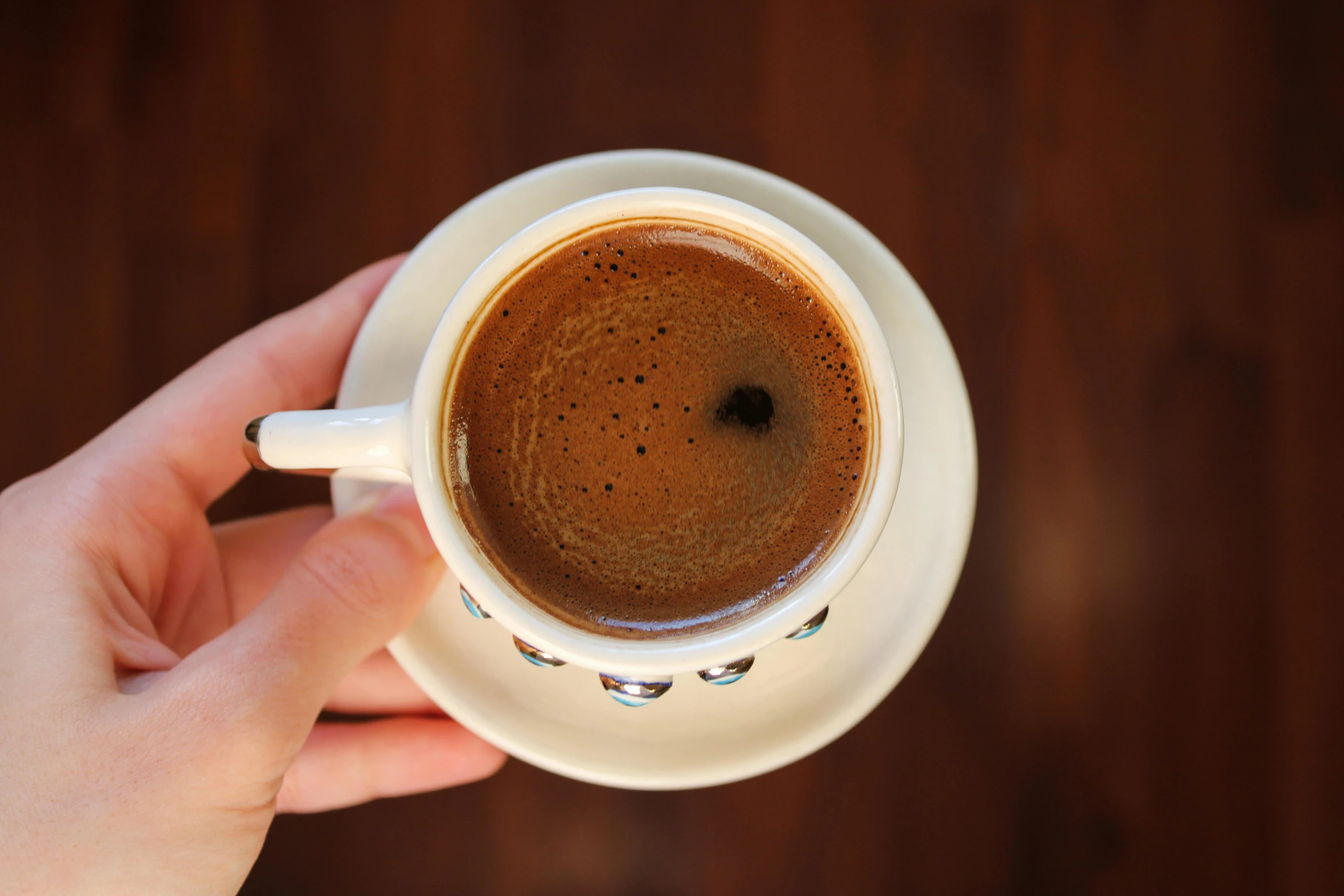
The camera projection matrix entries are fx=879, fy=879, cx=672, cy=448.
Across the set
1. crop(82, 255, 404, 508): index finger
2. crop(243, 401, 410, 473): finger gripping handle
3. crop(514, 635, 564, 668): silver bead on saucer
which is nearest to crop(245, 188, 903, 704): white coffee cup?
crop(243, 401, 410, 473): finger gripping handle

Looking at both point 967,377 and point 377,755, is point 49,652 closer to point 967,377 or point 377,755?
point 377,755

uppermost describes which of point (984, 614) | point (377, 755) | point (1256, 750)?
point (984, 614)

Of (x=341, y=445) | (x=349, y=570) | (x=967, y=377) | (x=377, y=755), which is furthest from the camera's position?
(x=967, y=377)

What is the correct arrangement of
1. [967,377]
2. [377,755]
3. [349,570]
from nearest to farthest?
[349,570] → [377,755] → [967,377]

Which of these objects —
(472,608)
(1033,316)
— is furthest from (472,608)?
(1033,316)

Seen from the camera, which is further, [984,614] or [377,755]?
[984,614]

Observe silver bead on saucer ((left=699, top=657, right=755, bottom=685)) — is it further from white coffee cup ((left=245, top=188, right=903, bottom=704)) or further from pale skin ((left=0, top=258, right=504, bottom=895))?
pale skin ((left=0, top=258, right=504, bottom=895))

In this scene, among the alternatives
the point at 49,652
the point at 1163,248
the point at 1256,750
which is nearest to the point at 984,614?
the point at 1256,750

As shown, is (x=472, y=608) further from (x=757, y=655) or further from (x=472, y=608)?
(x=757, y=655)

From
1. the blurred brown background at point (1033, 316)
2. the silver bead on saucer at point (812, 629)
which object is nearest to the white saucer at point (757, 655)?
the silver bead on saucer at point (812, 629)
